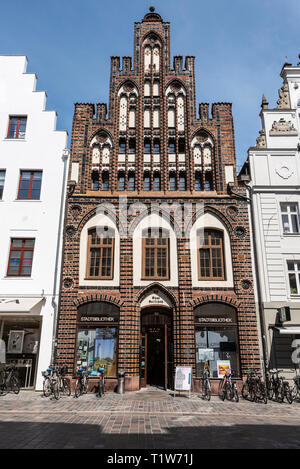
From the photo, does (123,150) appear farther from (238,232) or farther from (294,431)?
(294,431)

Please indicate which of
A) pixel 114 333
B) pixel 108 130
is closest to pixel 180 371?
pixel 114 333

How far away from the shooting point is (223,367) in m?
13.8

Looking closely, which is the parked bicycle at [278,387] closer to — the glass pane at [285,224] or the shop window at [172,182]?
the glass pane at [285,224]

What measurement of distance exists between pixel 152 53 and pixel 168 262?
12.4 meters

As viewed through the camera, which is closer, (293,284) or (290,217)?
(293,284)

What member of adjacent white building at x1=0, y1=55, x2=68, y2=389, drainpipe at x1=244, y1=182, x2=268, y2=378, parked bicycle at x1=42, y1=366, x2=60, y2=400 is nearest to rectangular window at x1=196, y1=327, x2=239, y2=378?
drainpipe at x1=244, y1=182, x2=268, y2=378

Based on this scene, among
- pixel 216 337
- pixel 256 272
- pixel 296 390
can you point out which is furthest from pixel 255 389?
pixel 256 272

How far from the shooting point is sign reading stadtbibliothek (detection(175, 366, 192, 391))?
12398mm

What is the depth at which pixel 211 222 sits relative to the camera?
1577cm

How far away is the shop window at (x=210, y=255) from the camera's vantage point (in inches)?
595

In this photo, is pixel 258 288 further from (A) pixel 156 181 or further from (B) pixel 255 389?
(A) pixel 156 181

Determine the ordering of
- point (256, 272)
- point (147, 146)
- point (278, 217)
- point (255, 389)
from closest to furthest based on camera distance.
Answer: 1. point (255, 389)
2. point (256, 272)
3. point (278, 217)
4. point (147, 146)

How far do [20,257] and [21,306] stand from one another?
2.60 metres

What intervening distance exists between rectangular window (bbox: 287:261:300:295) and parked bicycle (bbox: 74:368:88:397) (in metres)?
10.1
